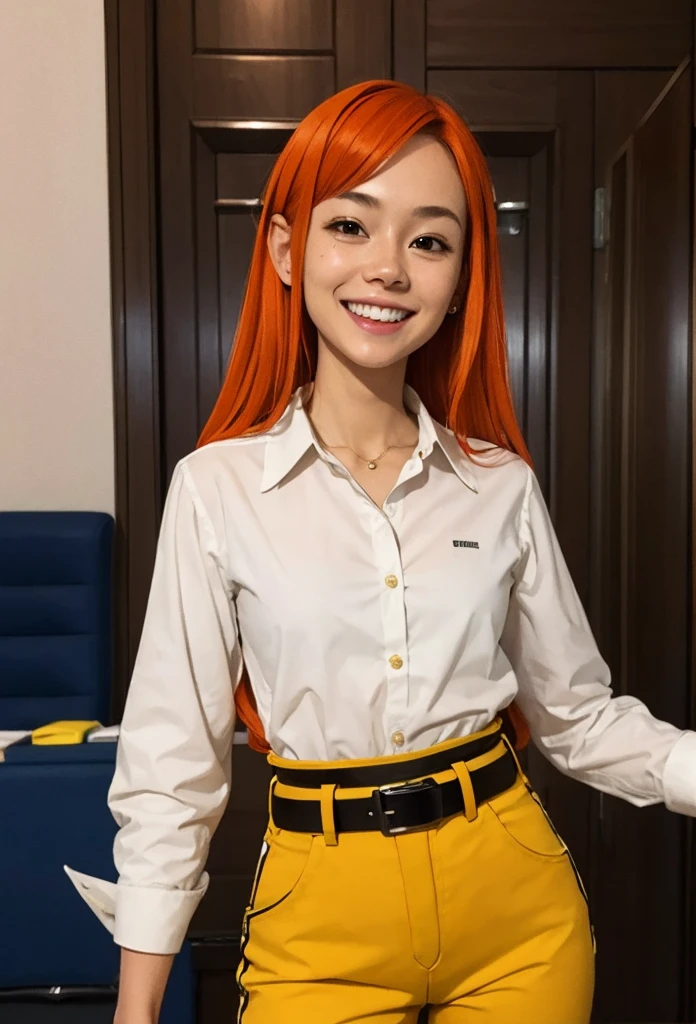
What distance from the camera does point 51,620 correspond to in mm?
1939

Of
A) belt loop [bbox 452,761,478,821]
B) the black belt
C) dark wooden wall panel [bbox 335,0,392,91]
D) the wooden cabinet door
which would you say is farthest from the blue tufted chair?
dark wooden wall panel [bbox 335,0,392,91]

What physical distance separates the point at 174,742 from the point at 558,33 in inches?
72.9

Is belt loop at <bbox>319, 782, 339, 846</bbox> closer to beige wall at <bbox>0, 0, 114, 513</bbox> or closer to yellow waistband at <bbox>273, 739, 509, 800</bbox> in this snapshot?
yellow waistband at <bbox>273, 739, 509, 800</bbox>

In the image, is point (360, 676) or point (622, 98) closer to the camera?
point (360, 676)

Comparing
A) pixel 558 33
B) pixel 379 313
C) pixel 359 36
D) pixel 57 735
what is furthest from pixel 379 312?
pixel 558 33

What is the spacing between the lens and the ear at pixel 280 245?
3.39ft

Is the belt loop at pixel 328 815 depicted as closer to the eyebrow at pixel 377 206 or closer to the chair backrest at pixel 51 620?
the eyebrow at pixel 377 206

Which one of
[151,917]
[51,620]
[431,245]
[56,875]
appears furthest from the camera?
[51,620]

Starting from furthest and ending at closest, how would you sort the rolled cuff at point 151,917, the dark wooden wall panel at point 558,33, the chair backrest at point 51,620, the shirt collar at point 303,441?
the dark wooden wall panel at point 558,33 < the chair backrest at point 51,620 < the shirt collar at point 303,441 < the rolled cuff at point 151,917

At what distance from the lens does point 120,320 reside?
2020 mm

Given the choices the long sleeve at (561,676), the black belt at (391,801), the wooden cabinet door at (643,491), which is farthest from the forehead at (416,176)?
the wooden cabinet door at (643,491)

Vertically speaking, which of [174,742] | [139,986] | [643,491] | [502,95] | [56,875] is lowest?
[56,875]

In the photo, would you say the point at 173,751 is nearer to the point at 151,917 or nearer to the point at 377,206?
the point at 151,917

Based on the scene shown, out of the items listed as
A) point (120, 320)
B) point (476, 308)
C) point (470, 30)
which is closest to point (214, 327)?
point (120, 320)
